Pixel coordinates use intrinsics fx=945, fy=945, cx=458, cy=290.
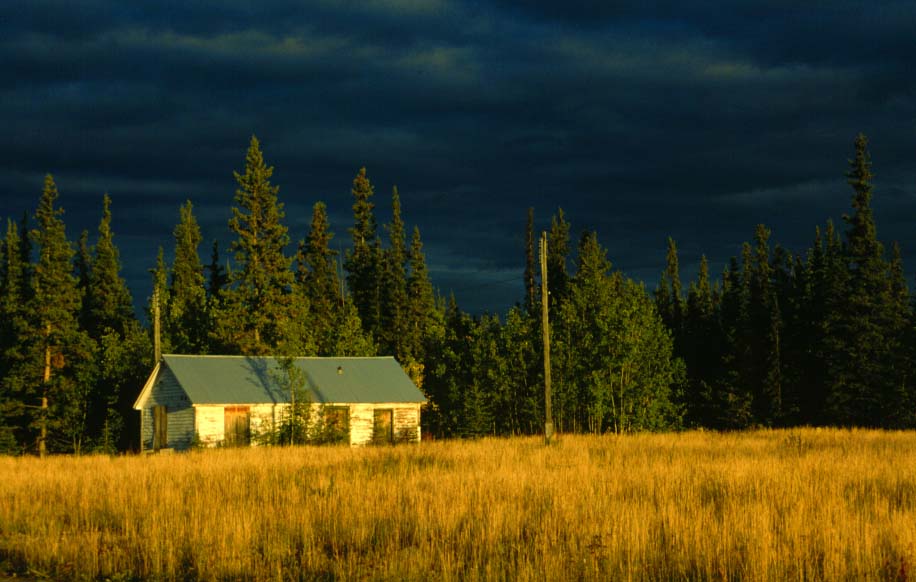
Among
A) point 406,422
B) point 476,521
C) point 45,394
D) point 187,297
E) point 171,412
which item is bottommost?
point 406,422

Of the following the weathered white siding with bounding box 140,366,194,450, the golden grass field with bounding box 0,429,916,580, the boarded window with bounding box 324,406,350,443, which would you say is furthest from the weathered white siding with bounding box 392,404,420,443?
the golden grass field with bounding box 0,429,916,580

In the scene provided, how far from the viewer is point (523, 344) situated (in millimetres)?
58125

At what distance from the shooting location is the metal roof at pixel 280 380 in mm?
43156

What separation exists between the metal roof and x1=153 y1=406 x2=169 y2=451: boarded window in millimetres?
2314

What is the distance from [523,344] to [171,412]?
2254 cm

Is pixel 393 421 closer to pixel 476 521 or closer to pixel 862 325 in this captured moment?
pixel 862 325

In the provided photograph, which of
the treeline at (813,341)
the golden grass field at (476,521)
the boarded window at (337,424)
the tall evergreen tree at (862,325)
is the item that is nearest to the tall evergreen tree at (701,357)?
the treeline at (813,341)

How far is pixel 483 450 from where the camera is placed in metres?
28.0

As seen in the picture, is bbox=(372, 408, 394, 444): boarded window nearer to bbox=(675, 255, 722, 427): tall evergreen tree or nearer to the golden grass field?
the golden grass field

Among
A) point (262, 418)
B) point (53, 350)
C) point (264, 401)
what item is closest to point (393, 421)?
point (262, 418)

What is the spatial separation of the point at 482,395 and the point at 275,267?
18.1m

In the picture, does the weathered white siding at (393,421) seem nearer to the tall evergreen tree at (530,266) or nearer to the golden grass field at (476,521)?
the golden grass field at (476,521)

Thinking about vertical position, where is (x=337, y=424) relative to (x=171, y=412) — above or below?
below

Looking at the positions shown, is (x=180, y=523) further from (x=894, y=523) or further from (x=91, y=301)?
(x=91, y=301)
